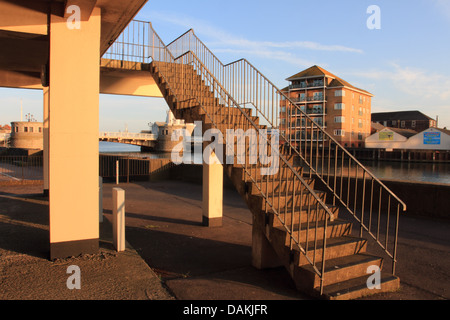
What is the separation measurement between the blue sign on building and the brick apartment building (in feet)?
39.8

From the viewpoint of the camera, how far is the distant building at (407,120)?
9538cm

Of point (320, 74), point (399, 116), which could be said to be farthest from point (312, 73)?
point (399, 116)

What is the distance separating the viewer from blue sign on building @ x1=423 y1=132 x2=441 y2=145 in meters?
67.0

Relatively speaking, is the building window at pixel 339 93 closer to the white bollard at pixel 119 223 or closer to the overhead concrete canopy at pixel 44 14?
the overhead concrete canopy at pixel 44 14

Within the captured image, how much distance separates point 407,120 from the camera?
319ft

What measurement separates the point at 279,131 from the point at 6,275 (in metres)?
5.56

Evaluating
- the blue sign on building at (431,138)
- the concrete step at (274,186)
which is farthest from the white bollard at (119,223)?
the blue sign on building at (431,138)

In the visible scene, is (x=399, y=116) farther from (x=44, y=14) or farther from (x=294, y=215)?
(x=44, y=14)

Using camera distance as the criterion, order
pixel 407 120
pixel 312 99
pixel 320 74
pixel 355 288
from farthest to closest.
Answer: pixel 407 120
pixel 312 99
pixel 320 74
pixel 355 288

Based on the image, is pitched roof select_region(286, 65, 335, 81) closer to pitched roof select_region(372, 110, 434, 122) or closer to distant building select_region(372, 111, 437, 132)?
distant building select_region(372, 111, 437, 132)

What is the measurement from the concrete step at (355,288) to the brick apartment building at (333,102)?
203 ft

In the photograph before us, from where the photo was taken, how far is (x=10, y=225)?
23.9ft

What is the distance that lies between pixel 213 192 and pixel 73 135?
11.6 ft
